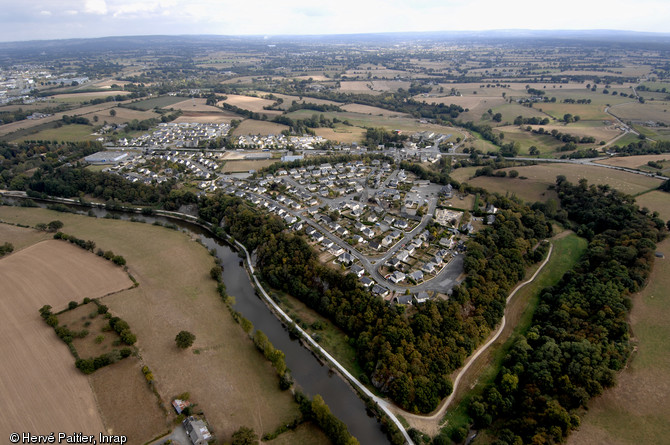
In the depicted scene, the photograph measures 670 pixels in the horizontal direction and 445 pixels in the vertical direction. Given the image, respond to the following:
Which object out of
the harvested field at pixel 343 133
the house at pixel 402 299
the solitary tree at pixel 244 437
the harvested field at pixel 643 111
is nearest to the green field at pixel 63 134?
the harvested field at pixel 343 133

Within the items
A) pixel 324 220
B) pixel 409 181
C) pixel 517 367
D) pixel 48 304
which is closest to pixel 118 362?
pixel 48 304

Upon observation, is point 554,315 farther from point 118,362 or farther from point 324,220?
point 118,362

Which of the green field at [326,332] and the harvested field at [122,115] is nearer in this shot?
the green field at [326,332]

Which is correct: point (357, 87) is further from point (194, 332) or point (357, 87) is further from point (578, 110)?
point (194, 332)

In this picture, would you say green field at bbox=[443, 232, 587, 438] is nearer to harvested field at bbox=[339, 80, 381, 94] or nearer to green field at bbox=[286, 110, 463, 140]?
green field at bbox=[286, 110, 463, 140]

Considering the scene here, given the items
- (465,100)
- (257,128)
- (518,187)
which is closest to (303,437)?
(518,187)

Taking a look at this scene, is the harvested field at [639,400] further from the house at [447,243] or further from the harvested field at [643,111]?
the harvested field at [643,111]
